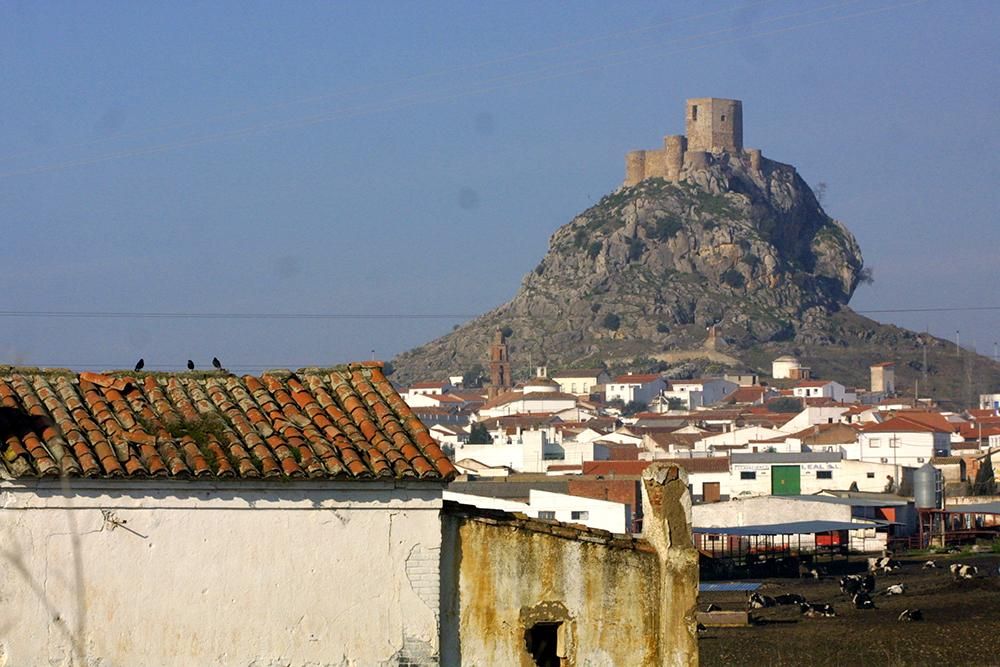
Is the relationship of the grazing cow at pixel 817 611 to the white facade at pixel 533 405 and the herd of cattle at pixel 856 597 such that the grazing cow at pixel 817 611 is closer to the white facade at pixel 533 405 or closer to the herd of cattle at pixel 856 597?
the herd of cattle at pixel 856 597

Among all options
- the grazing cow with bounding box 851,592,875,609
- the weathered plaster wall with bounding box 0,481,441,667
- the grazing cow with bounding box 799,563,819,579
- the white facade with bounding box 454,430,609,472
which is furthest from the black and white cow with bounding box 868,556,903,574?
the white facade with bounding box 454,430,609,472

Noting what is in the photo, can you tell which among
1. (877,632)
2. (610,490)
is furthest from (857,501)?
(877,632)

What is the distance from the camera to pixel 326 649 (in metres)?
14.2

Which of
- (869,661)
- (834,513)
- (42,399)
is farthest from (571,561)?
(834,513)

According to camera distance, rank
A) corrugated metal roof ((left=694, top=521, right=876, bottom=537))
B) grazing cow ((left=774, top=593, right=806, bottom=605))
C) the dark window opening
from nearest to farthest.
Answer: the dark window opening, grazing cow ((left=774, top=593, right=806, bottom=605)), corrugated metal roof ((left=694, top=521, right=876, bottom=537))

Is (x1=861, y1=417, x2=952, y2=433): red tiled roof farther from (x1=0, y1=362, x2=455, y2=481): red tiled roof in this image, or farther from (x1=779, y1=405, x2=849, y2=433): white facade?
(x1=0, y1=362, x2=455, y2=481): red tiled roof

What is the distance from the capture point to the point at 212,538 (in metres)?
14.0

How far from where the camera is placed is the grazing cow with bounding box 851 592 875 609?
132 ft

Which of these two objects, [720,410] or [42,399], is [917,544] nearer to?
[42,399]

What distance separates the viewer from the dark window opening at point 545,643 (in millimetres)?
14695

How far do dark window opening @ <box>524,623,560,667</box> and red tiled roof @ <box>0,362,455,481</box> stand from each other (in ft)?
5.06

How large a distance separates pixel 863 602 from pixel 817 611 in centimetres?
185

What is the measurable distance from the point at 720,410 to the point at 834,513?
120917 mm

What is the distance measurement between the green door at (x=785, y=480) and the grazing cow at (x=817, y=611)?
153 feet
